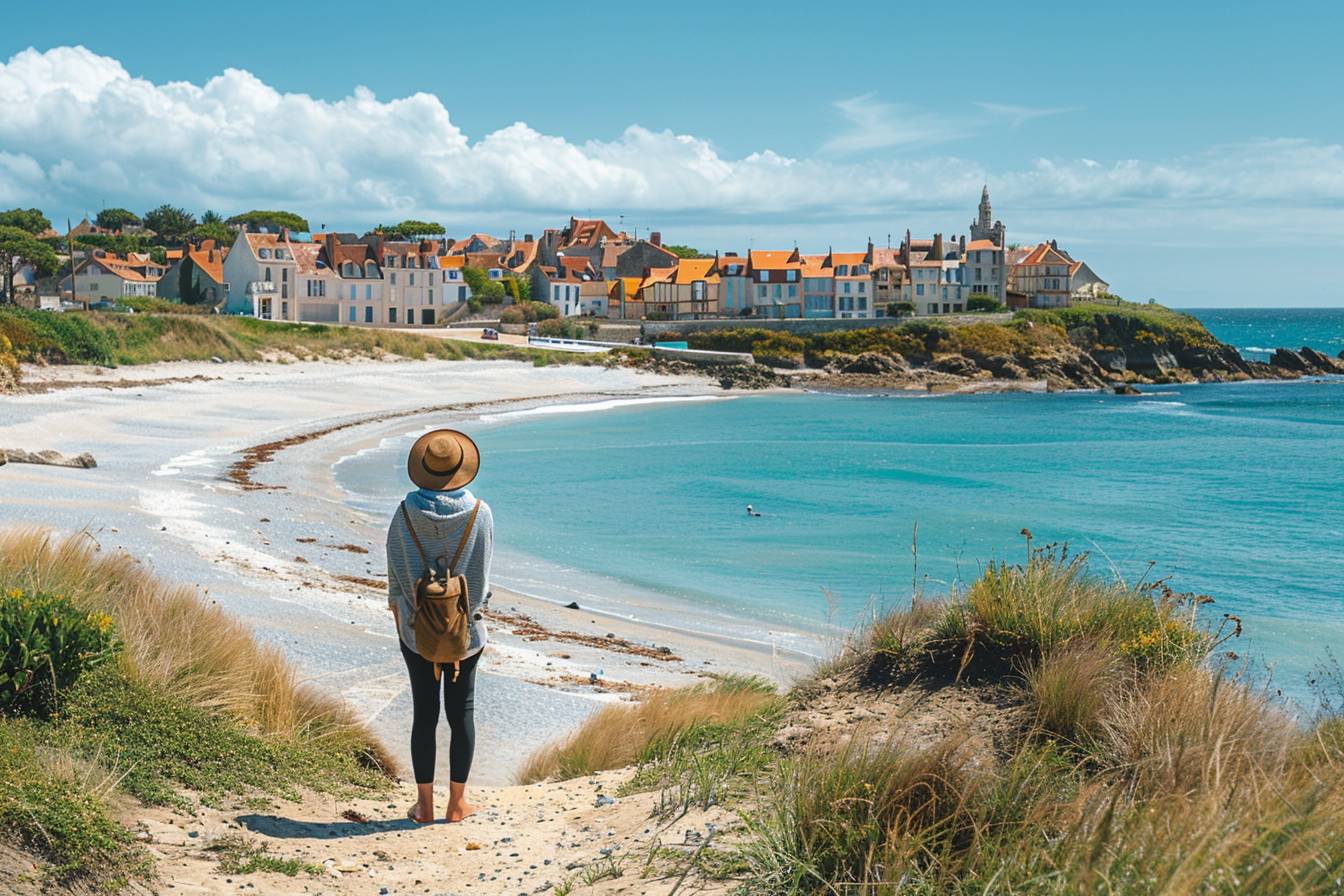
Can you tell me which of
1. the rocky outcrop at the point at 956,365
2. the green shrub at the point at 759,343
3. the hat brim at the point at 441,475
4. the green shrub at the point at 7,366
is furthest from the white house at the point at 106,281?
the hat brim at the point at 441,475

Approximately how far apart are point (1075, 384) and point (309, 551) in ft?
223

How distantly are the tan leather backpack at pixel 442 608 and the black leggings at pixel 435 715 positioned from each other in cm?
15

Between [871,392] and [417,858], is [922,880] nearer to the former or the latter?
[417,858]

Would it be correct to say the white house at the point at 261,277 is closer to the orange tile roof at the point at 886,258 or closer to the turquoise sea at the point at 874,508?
the turquoise sea at the point at 874,508

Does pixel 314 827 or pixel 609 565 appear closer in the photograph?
pixel 314 827

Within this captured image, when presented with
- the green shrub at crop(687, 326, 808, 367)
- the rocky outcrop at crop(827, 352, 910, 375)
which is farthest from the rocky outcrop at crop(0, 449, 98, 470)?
the rocky outcrop at crop(827, 352, 910, 375)

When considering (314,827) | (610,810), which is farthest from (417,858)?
(610,810)

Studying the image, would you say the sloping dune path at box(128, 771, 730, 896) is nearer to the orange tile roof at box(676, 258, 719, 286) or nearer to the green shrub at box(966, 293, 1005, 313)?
the orange tile roof at box(676, 258, 719, 286)

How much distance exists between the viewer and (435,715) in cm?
623

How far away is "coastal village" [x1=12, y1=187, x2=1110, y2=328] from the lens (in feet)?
261

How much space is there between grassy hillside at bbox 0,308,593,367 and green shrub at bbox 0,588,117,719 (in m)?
35.1

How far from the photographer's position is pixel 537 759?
7430 millimetres

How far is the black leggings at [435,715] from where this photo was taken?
616cm

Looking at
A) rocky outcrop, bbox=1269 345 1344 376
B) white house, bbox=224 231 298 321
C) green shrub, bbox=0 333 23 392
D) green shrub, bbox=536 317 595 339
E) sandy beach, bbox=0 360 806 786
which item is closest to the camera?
sandy beach, bbox=0 360 806 786
